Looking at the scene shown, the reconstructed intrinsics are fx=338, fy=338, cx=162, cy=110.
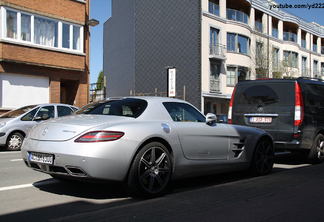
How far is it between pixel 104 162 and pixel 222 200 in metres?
1.63

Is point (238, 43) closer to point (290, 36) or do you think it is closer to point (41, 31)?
point (290, 36)

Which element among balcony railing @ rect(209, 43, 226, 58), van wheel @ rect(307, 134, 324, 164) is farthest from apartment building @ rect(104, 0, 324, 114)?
van wheel @ rect(307, 134, 324, 164)

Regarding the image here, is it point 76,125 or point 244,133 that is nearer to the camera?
point 76,125

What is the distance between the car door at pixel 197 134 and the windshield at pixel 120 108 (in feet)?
1.62

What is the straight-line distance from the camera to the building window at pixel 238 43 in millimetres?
30281

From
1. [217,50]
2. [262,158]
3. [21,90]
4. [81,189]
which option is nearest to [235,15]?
[217,50]

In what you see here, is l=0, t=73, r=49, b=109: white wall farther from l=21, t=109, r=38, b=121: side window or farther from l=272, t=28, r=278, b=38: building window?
l=272, t=28, r=278, b=38: building window

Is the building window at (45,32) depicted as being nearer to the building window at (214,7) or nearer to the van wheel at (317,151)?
the building window at (214,7)

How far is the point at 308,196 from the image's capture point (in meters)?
4.61

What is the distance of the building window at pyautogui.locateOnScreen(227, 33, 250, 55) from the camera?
3028cm

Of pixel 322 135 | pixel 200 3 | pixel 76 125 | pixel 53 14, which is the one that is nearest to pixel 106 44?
pixel 200 3

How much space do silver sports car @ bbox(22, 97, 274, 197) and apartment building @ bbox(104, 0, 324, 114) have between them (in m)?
19.6

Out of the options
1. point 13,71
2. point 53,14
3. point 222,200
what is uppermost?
point 53,14

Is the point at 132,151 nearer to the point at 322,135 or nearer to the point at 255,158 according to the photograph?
the point at 255,158
